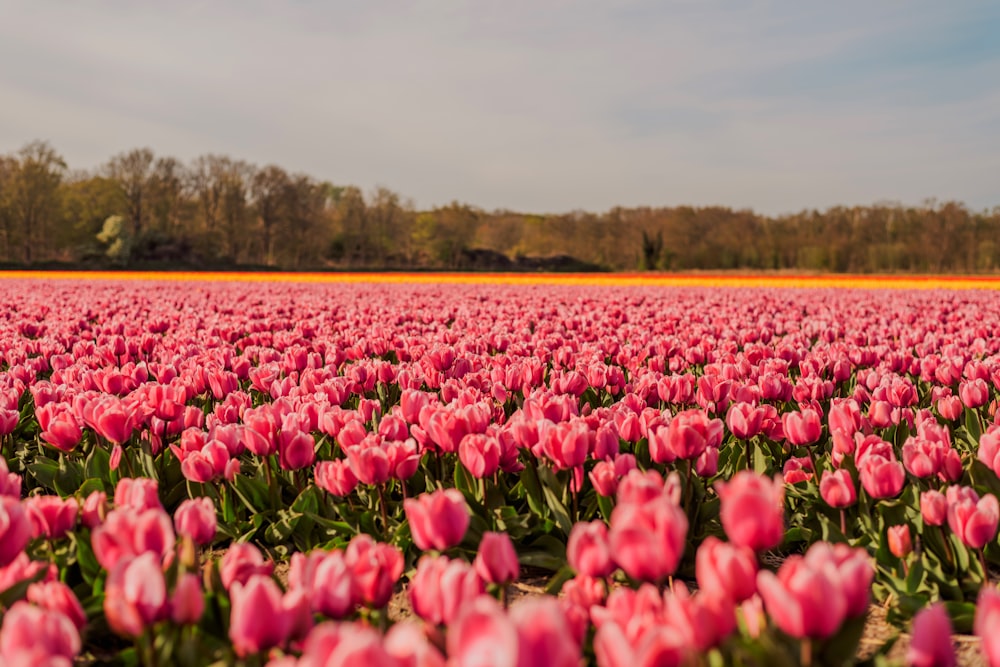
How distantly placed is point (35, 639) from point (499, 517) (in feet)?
6.25

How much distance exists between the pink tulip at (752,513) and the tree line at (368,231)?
56251mm

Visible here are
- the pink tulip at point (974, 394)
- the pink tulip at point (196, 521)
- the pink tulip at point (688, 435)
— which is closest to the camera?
the pink tulip at point (196, 521)

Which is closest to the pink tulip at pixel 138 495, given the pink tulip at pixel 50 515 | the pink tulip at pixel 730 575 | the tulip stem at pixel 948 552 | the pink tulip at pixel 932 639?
the pink tulip at pixel 50 515

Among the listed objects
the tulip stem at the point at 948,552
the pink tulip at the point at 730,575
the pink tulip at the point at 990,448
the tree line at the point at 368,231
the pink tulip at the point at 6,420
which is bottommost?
the tulip stem at the point at 948,552

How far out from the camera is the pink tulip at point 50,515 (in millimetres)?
2152

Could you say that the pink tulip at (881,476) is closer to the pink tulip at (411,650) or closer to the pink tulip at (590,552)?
the pink tulip at (590,552)

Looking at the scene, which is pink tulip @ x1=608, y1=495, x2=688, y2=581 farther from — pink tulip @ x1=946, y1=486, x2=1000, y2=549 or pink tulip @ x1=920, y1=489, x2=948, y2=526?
pink tulip @ x1=920, y1=489, x2=948, y2=526

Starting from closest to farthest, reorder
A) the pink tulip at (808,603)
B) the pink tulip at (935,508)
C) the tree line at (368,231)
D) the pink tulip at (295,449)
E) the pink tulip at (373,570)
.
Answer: the pink tulip at (808,603), the pink tulip at (373,570), the pink tulip at (935,508), the pink tulip at (295,449), the tree line at (368,231)

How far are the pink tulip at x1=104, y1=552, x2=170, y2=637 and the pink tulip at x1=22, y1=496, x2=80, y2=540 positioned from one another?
0.74 meters

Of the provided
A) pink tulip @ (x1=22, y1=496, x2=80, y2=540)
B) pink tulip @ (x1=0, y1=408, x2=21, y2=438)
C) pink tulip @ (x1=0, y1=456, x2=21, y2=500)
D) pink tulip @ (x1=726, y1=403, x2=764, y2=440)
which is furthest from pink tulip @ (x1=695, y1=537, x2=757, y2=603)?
pink tulip @ (x1=0, y1=408, x2=21, y2=438)

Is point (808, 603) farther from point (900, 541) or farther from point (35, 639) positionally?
point (35, 639)

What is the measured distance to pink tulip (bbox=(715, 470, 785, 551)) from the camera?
5.11 feet

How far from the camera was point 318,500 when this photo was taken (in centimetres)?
322

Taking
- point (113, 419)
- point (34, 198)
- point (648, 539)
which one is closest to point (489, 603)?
point (648, 539)
